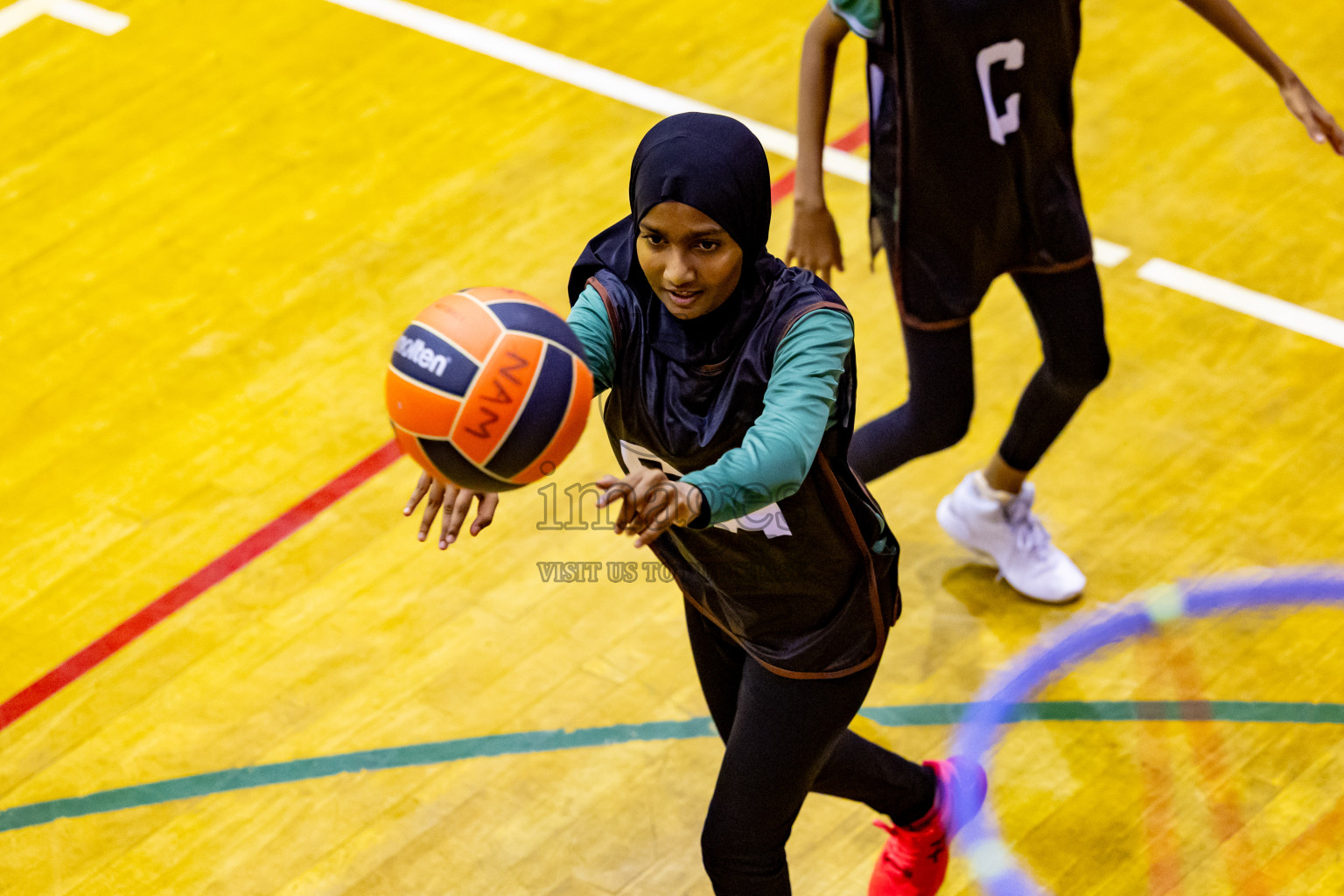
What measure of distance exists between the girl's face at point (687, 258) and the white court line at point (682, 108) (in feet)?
8.58

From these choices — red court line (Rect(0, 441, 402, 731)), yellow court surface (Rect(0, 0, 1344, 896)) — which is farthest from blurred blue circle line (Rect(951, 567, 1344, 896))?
red court line (Rect(0, 441, 402, 731))

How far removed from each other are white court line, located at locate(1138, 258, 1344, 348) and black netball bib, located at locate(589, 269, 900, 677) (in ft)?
9.78

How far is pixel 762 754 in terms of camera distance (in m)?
3.20

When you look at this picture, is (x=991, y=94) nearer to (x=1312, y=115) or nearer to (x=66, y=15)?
(x=1312, y=115)

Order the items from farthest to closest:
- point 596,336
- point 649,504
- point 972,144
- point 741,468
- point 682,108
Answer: point 682,108
point 972,144
point 596,336
point 741,468
point 649,504

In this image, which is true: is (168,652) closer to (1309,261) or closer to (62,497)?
(62,497)

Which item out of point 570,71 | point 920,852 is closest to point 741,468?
point 920,852

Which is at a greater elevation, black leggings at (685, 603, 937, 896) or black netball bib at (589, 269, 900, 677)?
black netball bib at (589, 269, 900, 677)

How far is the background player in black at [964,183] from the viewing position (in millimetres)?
3996

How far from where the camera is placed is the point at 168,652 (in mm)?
4695

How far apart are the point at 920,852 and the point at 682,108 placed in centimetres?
400

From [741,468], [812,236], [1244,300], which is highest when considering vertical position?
[741,468]

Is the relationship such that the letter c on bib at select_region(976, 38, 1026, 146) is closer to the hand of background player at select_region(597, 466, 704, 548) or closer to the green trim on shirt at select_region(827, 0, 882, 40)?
the green trim on shirt at select_region(827, 0, 882, 40)

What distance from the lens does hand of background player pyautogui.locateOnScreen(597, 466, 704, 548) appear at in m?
2.51
